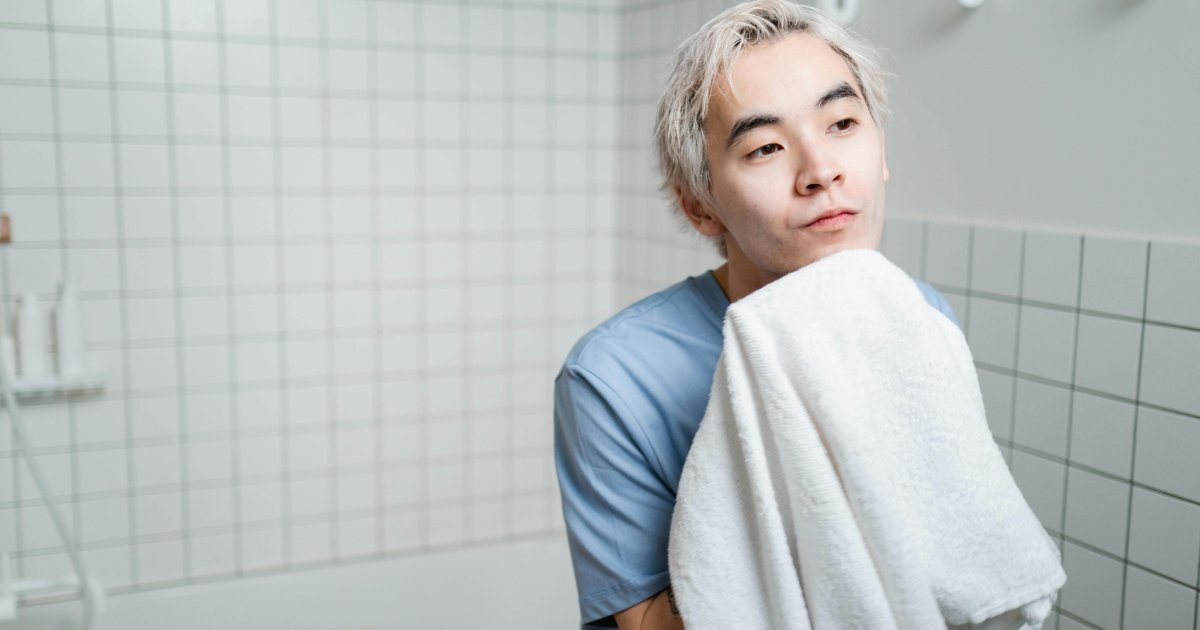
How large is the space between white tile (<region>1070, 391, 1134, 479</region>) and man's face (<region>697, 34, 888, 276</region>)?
626 millimetres

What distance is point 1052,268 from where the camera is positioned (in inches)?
51.3

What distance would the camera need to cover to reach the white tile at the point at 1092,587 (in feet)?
4.08

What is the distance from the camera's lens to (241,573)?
2.19 m

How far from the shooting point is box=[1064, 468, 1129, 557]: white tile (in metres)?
1.23

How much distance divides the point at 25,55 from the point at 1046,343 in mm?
2083

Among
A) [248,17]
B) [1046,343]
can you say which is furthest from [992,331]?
[248,17]

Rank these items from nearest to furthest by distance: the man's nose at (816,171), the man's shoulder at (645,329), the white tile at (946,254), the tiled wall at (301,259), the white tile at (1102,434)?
the man's nose at (816,171) < the man's shoulder at (645,329) < the white tile at (1102,434) < the white tile at (946,254) < the tiled wall at (301,259)

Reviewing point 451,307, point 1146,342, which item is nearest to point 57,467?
point 451,307

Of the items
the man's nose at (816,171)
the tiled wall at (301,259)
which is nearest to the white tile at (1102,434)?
the man's nose at (816,171)

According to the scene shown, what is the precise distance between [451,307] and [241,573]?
2.82ft

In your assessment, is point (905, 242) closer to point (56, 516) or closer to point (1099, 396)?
point (1099, 396)

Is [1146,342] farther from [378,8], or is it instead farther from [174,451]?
[174,451]

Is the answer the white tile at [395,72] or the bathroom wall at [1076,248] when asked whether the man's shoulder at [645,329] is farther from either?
the white tile at [395,72]

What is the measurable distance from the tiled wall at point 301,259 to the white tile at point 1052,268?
4.52 ft
